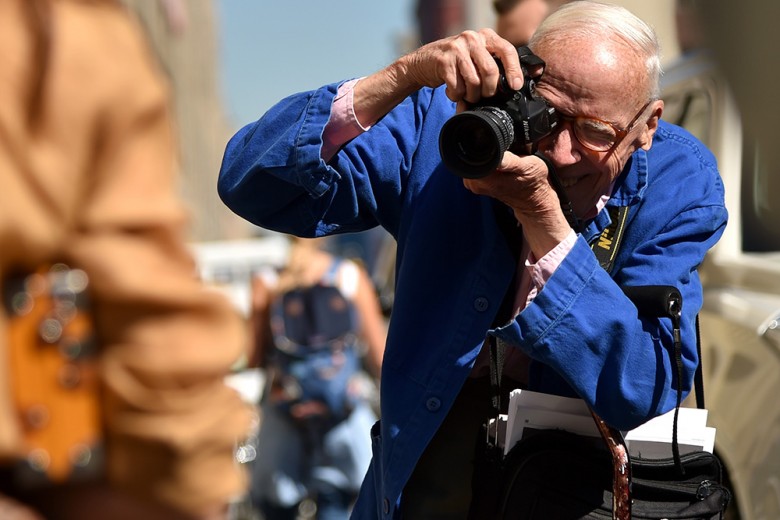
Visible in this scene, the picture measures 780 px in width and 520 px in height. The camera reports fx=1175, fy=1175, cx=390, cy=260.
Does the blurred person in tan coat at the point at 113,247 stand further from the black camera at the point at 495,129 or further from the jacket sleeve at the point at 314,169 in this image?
the jacket sleeve at the point at 314,169

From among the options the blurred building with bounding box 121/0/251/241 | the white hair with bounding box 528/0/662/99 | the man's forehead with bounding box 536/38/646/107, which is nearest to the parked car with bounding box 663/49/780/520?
the white hair with bounding box 528/0/662/99

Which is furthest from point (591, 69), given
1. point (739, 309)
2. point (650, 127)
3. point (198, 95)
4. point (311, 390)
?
point (198, 95)

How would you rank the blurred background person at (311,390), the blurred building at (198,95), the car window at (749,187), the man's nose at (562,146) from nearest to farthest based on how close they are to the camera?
the man's nose at (562,146) < the car window at (749,187) < the blurred background person at (311,390) < the blurred building at (198,95)

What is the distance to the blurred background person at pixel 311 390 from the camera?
16.8 feet

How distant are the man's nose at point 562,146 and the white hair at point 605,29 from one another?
19cm

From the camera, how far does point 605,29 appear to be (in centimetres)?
230

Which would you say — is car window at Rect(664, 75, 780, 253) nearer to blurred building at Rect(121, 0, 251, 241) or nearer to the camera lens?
the camera lens

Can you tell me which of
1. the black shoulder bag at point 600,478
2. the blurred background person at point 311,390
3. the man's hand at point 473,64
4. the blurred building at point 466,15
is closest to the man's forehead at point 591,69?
the man's hand at point 473,64

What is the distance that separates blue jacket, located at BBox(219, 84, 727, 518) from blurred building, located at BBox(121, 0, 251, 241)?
24.5 metres

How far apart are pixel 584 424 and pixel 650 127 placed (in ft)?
2.03

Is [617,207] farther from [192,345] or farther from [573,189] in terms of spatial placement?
[192,345]

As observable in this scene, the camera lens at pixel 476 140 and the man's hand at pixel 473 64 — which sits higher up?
the man's hand at pixel 473 64

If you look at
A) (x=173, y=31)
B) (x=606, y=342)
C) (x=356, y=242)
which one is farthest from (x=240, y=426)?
(x=173, y=31)

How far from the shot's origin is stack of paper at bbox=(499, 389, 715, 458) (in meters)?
2.18
